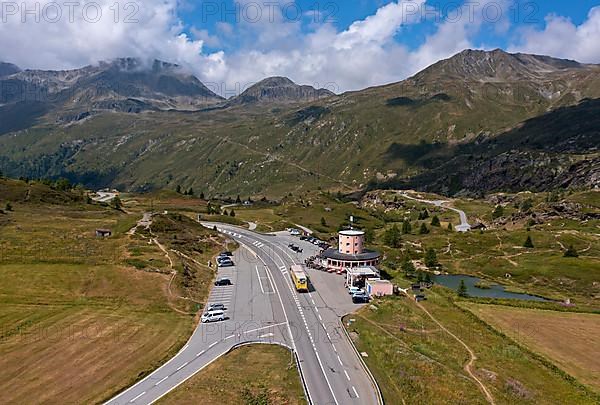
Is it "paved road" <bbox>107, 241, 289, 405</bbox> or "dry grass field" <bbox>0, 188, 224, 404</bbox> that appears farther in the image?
"dry grass field" <bbox>0, 188, 224, 404</bbox>

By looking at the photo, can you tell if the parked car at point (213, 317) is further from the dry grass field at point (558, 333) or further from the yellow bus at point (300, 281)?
the dry grass field at point (558, 333)

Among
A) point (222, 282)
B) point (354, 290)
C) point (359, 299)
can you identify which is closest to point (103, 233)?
point (222, 282)

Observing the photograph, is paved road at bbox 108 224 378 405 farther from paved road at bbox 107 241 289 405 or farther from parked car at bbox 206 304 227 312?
parked car at bbox 206 304 227 312

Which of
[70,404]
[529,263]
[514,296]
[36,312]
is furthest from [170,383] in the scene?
[529,263]

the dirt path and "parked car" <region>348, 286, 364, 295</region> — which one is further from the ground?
"parked car" <region>348, 286, 364, 295</region>

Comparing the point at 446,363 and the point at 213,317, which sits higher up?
the point at 213,317

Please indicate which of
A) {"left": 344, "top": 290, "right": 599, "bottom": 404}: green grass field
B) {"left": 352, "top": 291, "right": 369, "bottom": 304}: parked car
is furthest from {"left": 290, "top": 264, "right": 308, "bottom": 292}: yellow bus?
{"left": 344, "top": 290, "right": 599, "bottom": 404}: green grass field

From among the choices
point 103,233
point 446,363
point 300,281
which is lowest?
point 446,363

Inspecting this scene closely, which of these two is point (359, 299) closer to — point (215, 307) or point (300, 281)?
point (300, 281)
